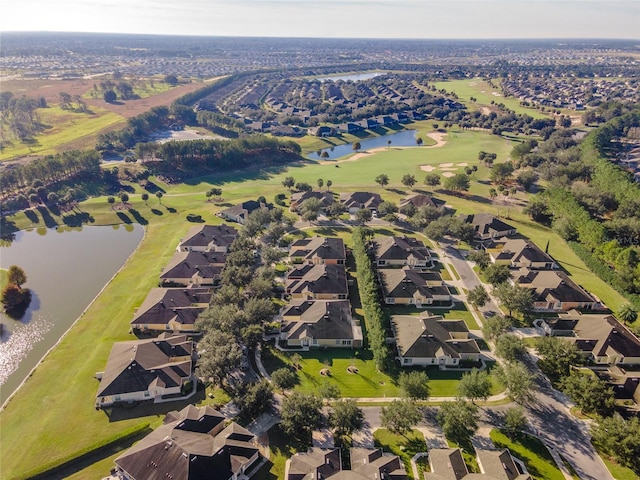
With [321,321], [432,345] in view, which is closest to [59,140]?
[321,321]

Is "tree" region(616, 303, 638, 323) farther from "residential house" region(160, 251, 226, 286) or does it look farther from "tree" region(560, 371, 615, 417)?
"residential house" region(160, 251, 226, 286)

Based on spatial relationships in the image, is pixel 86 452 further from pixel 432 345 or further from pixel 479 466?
pixel 432 345

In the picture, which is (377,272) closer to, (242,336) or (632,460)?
(242,336)

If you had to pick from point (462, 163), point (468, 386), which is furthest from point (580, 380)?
point (462, 163)

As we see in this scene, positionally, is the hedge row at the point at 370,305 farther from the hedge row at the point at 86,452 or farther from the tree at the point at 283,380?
the hedge row at the point at 86,452

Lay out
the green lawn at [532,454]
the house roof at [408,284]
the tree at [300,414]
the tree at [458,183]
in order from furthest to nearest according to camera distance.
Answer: the tree at [458,183], the house roof at [408,284], the tree at [300,414], the green lawn at [532,454]

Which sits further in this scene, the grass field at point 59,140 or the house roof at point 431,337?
the grass field at point 59,140

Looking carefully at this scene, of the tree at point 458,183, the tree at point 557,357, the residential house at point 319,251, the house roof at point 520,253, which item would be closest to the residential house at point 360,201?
the residential house at point 319,251
